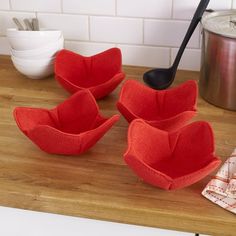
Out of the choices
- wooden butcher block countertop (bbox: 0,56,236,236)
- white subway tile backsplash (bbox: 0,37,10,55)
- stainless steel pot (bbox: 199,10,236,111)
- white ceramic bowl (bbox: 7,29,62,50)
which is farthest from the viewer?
white subway tile backsplash (bbox: 0,37,10,55)

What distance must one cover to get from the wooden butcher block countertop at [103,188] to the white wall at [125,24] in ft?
0.94

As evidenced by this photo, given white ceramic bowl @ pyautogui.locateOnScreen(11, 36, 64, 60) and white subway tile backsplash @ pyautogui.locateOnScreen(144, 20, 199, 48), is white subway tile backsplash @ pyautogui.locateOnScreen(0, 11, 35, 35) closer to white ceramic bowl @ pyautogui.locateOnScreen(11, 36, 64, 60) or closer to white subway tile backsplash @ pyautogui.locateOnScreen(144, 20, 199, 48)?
white ceramic bowl @ pyautogui.locateOnScreen(11, 36, 64, 60)

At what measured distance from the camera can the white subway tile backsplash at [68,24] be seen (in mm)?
1156

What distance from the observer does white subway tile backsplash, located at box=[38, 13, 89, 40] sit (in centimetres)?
116

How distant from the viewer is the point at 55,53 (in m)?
1.08

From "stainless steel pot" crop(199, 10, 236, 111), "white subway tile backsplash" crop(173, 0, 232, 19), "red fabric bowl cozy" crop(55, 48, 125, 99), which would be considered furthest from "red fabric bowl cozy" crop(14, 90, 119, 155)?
"white subway tile backsplash" crop(173, 0, 232, 19)

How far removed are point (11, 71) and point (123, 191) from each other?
1.84 ft

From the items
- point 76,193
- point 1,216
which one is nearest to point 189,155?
point 76,193

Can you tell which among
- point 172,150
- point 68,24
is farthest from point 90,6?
point 172,150

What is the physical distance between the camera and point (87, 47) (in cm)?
118

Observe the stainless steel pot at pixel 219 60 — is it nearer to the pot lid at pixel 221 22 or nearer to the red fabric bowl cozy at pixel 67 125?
the pot lid at pixel 221 22

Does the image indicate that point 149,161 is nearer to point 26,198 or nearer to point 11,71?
point 26,198

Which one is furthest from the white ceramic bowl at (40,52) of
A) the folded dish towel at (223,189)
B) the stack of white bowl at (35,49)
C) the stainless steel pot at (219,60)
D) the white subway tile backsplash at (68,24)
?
the folded dish towel at (223,189)

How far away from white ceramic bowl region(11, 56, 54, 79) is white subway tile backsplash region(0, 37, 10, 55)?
176 millimetres
